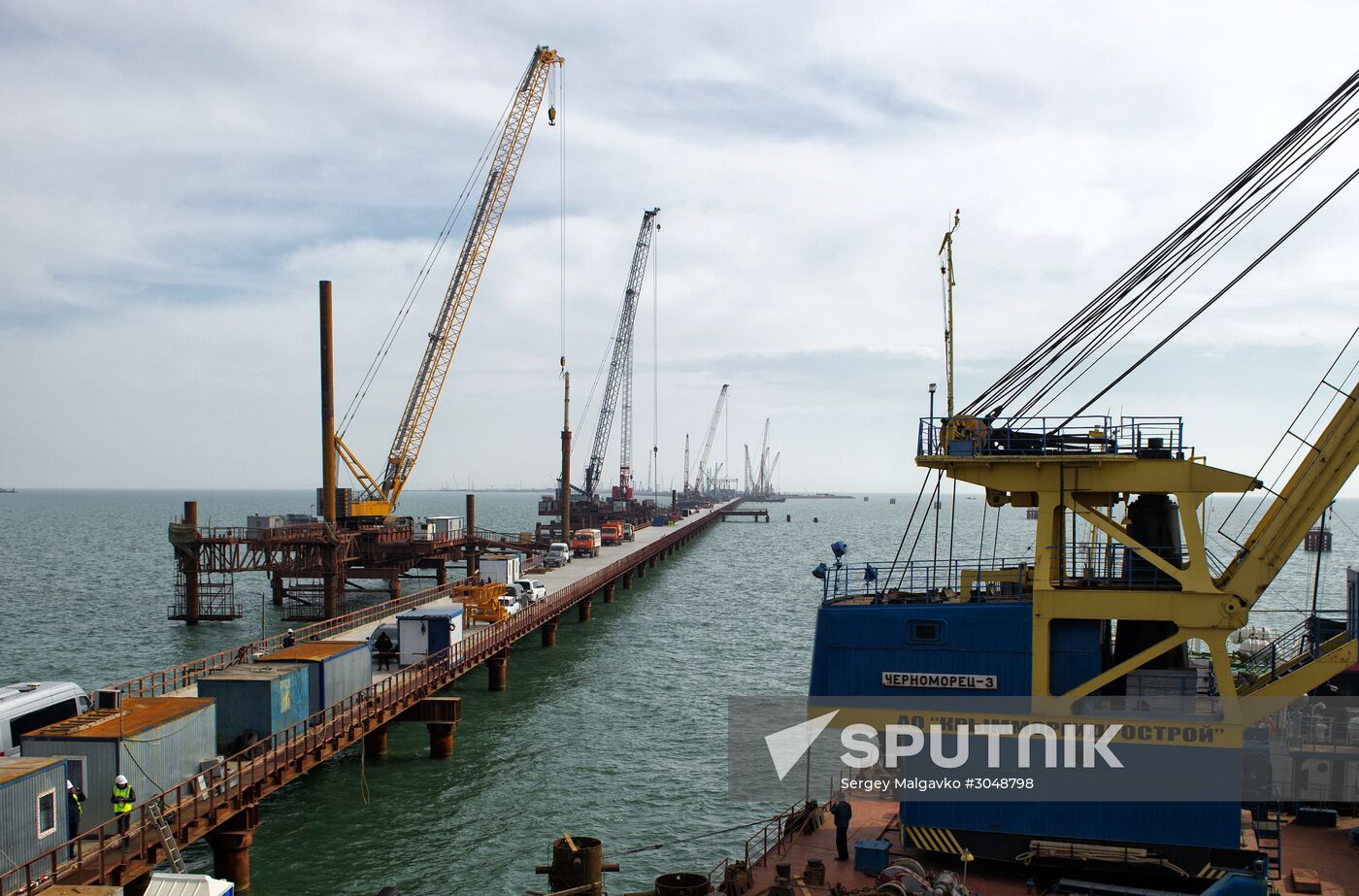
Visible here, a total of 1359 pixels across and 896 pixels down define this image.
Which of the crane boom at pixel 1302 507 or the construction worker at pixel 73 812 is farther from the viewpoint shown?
the construction worker at pixel 73 812

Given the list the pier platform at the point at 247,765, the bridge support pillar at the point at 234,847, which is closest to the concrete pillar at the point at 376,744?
the pier platform at the point at 247,765

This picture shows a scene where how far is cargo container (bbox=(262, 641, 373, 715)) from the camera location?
1227 inches

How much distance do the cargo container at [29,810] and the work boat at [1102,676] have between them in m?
15.8

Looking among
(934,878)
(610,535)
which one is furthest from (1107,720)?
(610,535)

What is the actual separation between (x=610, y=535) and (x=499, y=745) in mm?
82453

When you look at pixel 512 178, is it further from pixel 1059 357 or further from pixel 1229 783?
pixel 1229 783

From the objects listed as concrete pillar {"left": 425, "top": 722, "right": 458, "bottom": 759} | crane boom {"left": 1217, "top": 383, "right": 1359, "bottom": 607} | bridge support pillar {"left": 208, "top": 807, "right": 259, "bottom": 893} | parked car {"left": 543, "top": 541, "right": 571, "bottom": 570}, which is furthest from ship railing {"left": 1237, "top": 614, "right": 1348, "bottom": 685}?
parked car {"left": 543, "top": 541, "right": 571, "bottom": 570}

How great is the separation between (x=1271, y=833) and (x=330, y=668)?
2612cm

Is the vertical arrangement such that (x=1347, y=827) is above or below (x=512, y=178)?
below

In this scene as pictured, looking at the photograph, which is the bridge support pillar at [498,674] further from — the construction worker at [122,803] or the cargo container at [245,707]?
the construction worker at [122,803]

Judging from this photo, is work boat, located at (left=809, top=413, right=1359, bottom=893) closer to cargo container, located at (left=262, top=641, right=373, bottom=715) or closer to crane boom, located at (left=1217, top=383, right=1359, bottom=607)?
crane boom, located at (left=1217, top=383, right=1359, bottom=607)

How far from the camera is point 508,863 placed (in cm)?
2752

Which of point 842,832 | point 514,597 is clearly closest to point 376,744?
point 842,832

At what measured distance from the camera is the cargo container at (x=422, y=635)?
133 feet
